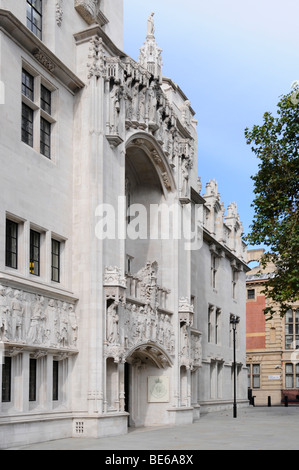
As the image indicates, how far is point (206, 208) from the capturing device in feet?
159

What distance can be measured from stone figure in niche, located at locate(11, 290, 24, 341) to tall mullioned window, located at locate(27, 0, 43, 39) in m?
10.1

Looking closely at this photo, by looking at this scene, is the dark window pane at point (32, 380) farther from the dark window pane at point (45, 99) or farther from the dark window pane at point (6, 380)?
the dark window pane at point (45, 99)

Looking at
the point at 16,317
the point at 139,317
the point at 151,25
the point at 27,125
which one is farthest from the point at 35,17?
the point at 139,317

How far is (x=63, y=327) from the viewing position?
80.4ft

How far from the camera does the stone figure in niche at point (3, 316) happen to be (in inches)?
804

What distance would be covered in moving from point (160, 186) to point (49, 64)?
36.3 feet

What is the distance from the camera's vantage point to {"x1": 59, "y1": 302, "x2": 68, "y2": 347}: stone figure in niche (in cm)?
2430

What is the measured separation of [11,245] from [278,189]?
1737cm

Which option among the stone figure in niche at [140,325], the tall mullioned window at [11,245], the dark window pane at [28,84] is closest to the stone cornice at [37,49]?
the dark window pane at [28,84]

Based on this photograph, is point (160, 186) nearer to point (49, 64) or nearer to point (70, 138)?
point (70, 138)

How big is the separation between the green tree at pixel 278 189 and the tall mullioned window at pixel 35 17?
1392 cm

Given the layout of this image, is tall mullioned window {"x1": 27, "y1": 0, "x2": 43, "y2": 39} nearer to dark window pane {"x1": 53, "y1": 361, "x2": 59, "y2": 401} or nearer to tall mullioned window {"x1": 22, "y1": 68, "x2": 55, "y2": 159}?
tall mullioned window {"x1": 22, "y1": 68, "x2": 55, "y2": 159}

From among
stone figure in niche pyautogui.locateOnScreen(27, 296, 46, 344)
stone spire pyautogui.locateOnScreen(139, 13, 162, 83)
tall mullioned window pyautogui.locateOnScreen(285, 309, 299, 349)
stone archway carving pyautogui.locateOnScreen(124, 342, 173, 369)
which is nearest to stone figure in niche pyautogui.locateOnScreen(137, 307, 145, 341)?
stone archway carving pyautogui.locateOnScreen(124, 342, 173, 369)

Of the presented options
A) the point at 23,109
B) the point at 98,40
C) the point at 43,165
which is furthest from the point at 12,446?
the point at 98,40
